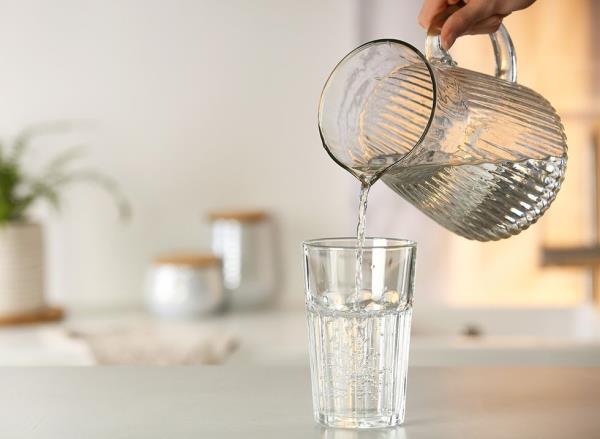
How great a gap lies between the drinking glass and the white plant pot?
1615mm

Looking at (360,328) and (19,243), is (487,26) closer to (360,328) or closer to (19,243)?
(360,328)

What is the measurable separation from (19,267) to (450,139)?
5.20 ft

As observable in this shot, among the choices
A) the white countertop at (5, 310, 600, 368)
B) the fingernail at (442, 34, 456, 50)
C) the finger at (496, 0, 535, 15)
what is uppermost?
the finger at (496, 0, 535, 15)

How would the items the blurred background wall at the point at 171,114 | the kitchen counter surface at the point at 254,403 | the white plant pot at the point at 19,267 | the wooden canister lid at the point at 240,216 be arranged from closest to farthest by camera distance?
the kitchen counter surface at the point at 254,403
the white plant pot at the point at 19,267
the wooden canister lid at the point at 240,216
the blurred background wall at the point at 171,114

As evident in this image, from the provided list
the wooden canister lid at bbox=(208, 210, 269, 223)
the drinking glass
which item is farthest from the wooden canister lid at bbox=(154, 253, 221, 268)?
the drinking glass

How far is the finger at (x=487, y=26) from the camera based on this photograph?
0.86m

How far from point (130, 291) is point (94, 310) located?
Answer: 135mm

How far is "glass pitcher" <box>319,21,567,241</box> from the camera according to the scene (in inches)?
29.2

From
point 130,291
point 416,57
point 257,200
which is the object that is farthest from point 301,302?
point 416,57

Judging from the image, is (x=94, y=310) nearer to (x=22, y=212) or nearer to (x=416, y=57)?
(x=22, y=212)

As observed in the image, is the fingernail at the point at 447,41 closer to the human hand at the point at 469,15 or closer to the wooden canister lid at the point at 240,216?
the human hand at the point at 469,15

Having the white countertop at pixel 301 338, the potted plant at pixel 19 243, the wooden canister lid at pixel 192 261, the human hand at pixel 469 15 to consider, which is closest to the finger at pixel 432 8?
the human hand at pixel 469 15

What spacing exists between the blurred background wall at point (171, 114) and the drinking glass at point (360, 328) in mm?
1756

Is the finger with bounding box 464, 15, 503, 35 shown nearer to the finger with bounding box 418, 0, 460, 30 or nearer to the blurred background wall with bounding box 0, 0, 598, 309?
the finger with bounding box 418, 0, 460, 30
